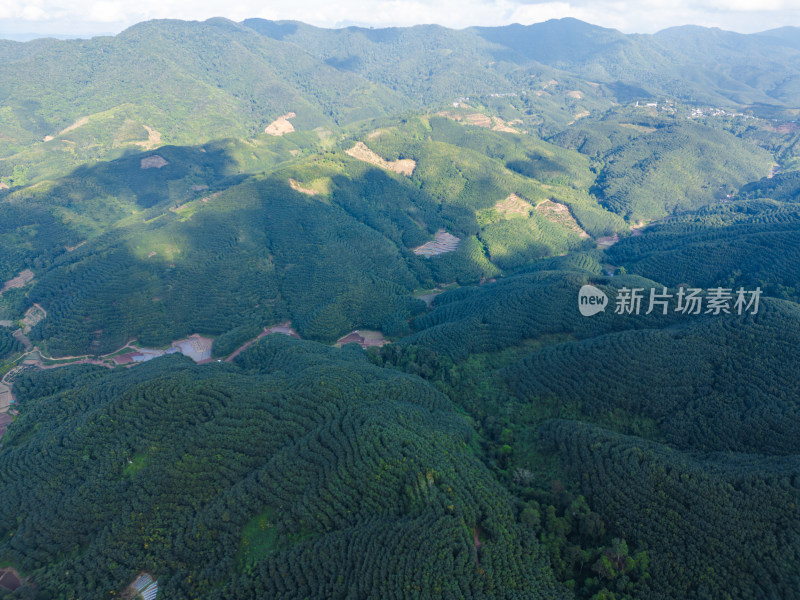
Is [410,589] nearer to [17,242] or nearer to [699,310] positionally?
[699,310]

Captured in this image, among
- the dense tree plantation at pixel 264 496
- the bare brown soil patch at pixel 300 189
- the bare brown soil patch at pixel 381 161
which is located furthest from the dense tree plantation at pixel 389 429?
the bare brown soil patch at pixel 381 161

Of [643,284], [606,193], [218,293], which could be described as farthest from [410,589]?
[606,193]

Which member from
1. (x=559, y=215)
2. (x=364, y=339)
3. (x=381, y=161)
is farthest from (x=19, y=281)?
(x=559, y=215)

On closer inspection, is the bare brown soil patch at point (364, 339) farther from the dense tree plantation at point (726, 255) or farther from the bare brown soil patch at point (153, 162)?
the bare brown soil patch at point (153, 162)

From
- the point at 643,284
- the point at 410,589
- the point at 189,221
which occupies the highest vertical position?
the point at 189,221

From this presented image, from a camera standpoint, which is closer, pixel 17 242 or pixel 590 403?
pixel 590 403
